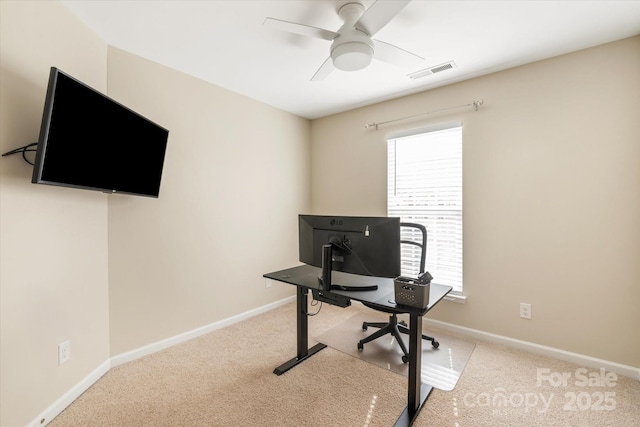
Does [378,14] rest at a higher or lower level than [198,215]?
higher

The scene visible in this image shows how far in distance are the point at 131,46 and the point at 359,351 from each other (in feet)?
10.2

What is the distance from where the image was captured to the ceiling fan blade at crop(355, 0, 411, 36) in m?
1.43

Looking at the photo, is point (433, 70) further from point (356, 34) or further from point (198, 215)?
point (198, 215)

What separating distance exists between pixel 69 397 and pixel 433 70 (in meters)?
3.72

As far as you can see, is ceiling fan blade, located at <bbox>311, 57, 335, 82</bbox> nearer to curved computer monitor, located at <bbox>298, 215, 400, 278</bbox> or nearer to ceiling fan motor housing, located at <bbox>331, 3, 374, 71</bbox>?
ceiling fan motor housing, located at <bbox>331, 3, 374, 71</bbox>

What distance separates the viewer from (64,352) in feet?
5.98

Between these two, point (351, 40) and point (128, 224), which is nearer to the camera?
A: point (351, 40)

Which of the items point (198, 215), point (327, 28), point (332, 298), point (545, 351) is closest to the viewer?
point (332, 298)

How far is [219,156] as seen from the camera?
2994mm

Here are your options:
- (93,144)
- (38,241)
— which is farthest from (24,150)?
(38,241)

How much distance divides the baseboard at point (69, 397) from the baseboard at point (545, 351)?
2963 millimetres

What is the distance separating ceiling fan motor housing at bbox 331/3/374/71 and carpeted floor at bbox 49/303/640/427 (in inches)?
87.4

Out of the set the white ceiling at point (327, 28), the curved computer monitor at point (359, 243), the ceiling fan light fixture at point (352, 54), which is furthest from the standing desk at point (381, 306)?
the white ceiling at point (327, 28)

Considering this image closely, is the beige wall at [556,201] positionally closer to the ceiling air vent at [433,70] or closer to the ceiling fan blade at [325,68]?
the ceiling air vent at [433,70]
